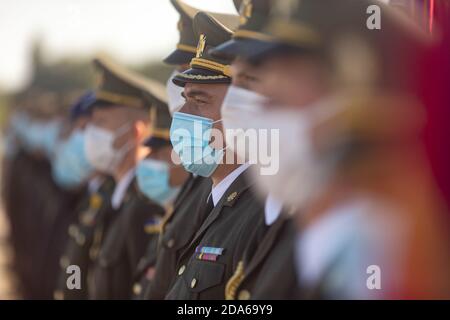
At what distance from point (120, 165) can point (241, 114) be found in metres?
3.72

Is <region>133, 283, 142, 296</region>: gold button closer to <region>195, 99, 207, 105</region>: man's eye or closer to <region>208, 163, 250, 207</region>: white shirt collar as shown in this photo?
<region>208, 163, 250, 207</region>: white shirt collar

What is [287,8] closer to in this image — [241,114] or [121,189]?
[241,114]

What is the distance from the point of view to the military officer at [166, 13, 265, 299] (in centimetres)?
384

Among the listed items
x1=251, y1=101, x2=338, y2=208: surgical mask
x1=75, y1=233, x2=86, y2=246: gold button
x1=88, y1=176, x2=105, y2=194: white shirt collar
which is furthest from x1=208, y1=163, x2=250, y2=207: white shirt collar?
x1=88, y1=176, x2=105, y2=194: white shirt collar

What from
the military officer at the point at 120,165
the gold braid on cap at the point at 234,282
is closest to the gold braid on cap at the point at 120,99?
the military officer at the point at 120,165

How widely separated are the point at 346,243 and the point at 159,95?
147 inches

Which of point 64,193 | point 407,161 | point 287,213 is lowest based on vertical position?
point 64,193

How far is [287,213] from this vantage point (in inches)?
122

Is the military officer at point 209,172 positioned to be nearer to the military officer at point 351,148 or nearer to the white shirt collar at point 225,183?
the white shirt collar at point 225,183

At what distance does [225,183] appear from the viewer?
168 inches

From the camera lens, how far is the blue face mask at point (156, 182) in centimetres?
598

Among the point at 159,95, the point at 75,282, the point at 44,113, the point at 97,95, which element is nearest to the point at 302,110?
the point at 159,95

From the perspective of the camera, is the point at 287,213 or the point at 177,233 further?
the point at 177,233
